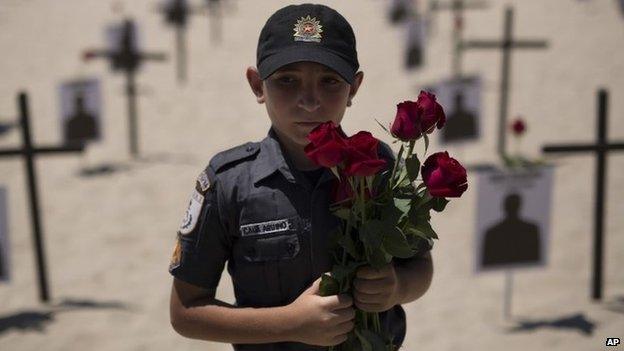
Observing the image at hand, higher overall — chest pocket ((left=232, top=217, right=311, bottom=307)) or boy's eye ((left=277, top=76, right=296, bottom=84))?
boy's eye ((left=277, top=76, right=296, bottom=84))

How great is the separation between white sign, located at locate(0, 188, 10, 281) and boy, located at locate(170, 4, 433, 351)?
2672 mm

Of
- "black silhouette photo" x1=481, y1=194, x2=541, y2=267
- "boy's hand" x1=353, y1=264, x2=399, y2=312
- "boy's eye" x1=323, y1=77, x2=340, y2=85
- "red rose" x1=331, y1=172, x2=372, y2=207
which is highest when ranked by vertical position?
"boy's eye" x1=323, y1=77, x2=340, y2=85

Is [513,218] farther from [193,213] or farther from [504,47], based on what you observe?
[504,47]

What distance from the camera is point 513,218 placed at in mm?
4012

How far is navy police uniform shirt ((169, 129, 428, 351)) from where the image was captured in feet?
4.75

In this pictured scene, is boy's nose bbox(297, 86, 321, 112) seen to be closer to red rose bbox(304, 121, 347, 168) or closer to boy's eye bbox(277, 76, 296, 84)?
boy's eye bbox(277, 76, 296, 84)

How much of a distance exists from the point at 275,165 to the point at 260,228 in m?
0.14

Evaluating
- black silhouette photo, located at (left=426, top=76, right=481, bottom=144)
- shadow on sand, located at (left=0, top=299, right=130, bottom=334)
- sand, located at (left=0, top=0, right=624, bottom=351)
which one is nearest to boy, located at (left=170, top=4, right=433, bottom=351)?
sand, located at (left=0, top=0, right=624, bottom=351)

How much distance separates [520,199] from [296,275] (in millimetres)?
2803

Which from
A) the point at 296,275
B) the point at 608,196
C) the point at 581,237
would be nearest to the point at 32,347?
the point at 296,275

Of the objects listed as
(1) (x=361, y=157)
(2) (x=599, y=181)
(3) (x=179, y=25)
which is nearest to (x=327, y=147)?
(1) (x=361, y=157)

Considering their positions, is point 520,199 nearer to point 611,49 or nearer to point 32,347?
point 32,347

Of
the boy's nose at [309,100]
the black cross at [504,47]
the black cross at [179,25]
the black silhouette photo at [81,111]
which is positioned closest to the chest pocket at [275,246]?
the boy's nose at [309,100]

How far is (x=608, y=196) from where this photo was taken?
5.69 meters
